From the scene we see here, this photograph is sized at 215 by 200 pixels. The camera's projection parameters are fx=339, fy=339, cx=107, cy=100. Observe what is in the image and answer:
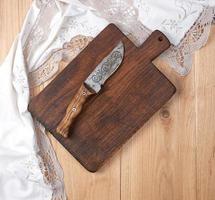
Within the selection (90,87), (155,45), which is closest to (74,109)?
(90,87)

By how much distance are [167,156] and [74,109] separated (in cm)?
21

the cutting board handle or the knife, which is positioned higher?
the cutting board handle

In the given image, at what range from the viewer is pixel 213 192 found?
0.67 metres

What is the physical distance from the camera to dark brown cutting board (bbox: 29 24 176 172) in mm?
650

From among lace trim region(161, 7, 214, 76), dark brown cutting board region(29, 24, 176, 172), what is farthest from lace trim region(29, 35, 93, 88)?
lace trim region(161, 7, 214, 76)

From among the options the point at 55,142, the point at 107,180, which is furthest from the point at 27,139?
the point at 107,180

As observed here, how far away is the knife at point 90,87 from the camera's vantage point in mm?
623

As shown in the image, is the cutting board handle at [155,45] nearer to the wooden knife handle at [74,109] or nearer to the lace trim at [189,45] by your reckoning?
the lace trim at [189,45]

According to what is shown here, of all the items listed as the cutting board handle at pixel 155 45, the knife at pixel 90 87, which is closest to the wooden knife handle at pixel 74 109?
the knife at pixel 90 87

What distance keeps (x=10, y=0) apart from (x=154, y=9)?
11.3 inches

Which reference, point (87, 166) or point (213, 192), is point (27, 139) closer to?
point (87, 166)

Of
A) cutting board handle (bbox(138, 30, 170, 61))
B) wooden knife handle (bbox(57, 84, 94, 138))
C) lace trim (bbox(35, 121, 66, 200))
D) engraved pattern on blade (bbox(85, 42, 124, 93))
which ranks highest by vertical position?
cutting board handle (bbox(138, 30, 170, 61))

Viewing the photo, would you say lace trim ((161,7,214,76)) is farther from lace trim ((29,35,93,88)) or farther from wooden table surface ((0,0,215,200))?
lace trim ((29,35,93,88))

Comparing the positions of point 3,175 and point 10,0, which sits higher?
point 10,0
